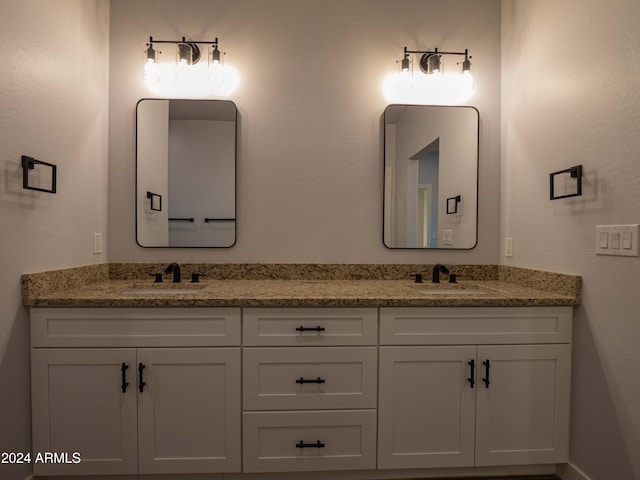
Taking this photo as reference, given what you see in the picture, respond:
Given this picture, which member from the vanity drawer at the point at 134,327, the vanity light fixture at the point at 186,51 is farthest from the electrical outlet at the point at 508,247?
the vanity light fixture at the point at 186,51

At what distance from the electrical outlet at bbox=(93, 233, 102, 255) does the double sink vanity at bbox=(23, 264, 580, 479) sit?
35 cm

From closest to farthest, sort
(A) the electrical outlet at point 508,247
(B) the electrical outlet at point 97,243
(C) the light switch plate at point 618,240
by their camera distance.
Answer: (C) the light switch plate at point 618,240
(B) the electrical outlet at point 97,243
(A) the electrical outlet at point 508,247

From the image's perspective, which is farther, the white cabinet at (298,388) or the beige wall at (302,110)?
the beige wall at (302,110)

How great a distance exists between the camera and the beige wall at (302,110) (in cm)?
198

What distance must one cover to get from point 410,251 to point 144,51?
1.95 meters

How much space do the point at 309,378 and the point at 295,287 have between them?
0.46 meters

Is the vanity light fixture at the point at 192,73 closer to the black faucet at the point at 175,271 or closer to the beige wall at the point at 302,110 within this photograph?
the beige wall at the point at 302,110

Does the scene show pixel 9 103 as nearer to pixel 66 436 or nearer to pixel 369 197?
pixel 66 436

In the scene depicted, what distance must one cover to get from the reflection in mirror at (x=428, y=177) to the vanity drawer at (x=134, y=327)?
3.53 ft

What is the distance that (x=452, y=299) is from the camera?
1472 millimetres

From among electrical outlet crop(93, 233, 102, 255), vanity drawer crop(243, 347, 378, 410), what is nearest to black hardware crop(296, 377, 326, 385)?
vanity drawer crop(243, 347, 378, 410)

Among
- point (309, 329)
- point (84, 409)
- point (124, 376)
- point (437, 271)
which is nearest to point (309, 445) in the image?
point (309, 329)

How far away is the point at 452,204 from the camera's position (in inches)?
80.0

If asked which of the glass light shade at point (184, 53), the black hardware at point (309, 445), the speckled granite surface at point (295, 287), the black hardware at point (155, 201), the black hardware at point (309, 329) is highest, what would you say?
the glass light shade at point (184, 53)
